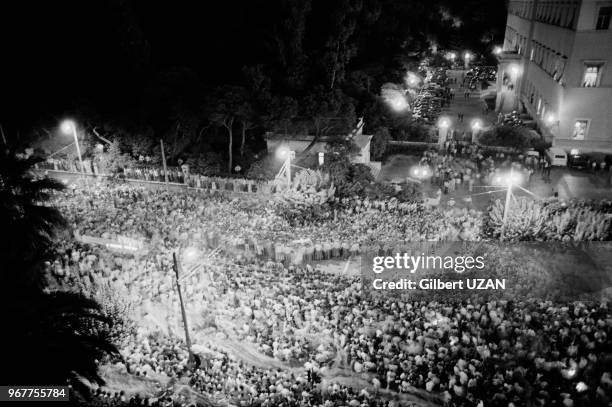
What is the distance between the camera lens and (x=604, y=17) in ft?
79.3

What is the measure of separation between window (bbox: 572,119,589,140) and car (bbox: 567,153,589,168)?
2201mm

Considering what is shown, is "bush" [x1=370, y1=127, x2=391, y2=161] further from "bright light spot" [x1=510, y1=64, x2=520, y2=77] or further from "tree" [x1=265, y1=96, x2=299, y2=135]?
"bright light spot" [x1=510, y1=64, x2=520, y2=77]

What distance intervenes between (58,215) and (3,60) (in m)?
24.0

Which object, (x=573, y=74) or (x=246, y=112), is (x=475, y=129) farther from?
(x=246, y=112)

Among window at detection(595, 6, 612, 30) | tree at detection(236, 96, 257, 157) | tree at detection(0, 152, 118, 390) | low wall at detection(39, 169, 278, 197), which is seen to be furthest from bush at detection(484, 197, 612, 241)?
tree at detection(0, 152, 118, 390)

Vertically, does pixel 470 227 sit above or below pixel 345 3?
below

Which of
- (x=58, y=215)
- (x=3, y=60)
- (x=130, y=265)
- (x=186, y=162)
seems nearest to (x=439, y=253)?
(x=130, y=265)

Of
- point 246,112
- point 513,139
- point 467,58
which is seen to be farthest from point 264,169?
point 467,58

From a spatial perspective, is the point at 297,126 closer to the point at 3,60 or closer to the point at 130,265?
the point at 130,265

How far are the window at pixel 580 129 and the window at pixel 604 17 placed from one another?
5178 mm

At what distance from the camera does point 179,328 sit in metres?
14.5

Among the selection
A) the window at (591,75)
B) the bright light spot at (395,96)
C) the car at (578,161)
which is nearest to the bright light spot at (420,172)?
the car at (578,161)

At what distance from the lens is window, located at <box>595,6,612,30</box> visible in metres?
24.0

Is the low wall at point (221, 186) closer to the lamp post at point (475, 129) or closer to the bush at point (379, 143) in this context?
the bush at point (379, 143)
